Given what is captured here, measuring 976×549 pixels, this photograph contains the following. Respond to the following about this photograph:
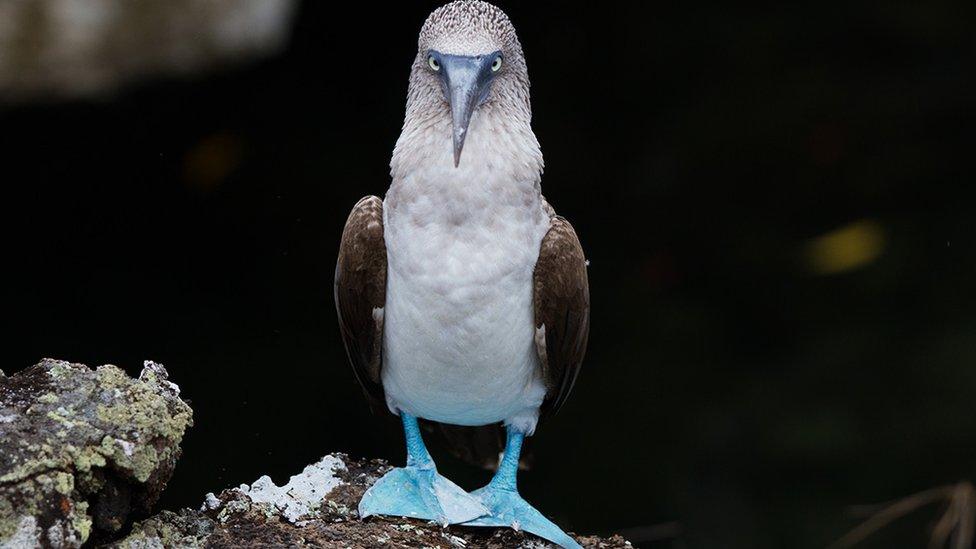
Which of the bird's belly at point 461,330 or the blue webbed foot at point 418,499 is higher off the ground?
the bird's belly at point 461,330

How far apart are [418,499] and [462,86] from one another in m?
1.17

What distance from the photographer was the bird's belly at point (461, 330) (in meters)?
3.45

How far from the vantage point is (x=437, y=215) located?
3.43 metres

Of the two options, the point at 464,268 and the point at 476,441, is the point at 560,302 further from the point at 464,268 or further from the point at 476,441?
the point at 476,441

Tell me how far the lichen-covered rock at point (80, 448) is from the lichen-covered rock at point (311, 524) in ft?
0.53

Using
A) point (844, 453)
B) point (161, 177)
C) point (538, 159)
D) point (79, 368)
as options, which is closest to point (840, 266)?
point (844, 453)

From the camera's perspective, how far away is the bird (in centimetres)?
343

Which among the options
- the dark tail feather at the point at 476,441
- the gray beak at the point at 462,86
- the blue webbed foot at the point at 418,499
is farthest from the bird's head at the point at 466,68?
the dark tail feather at the point at 476,441

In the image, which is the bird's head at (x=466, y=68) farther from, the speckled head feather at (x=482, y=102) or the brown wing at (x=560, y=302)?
the brown wing at (x=560, y=302)

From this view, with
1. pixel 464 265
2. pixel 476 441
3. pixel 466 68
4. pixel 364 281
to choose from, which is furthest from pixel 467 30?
pixel 476 441

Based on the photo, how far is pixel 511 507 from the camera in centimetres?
373

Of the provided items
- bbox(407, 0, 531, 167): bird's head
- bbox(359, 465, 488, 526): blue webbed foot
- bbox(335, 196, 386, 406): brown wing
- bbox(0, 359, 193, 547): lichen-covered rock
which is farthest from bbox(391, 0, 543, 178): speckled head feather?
bbox(0, 359, 193, 547): lichen-covered rock

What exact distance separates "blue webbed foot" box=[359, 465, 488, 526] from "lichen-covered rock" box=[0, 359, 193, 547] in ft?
2.55

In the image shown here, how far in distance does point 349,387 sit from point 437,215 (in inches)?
95.8
